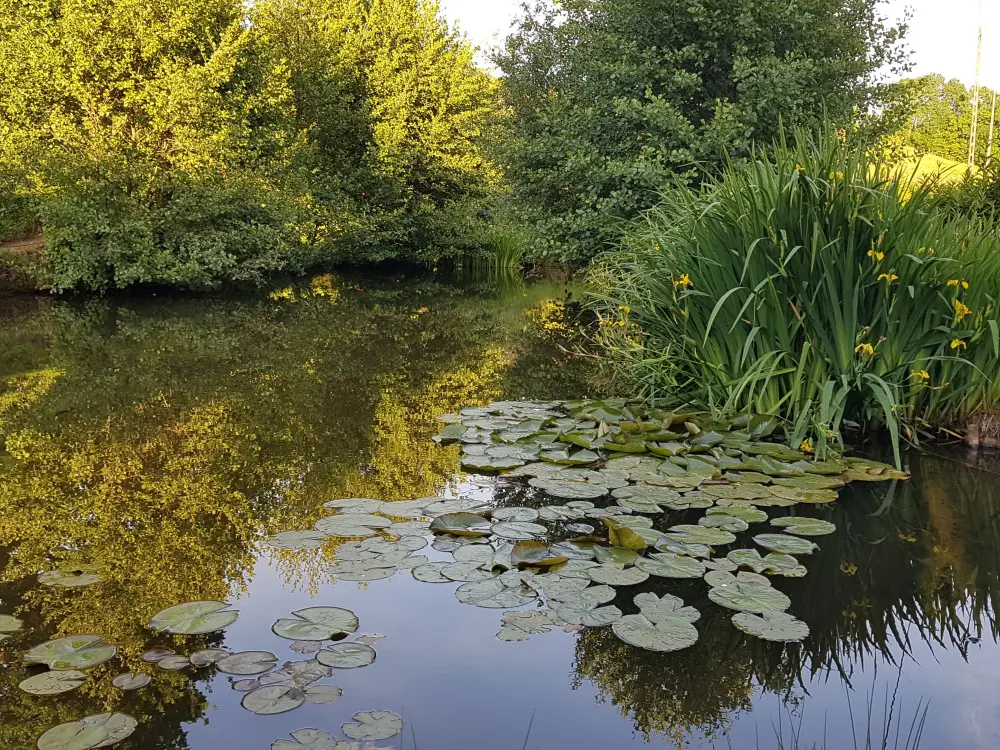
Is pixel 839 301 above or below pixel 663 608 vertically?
above

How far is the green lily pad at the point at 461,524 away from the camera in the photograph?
324 centimetres

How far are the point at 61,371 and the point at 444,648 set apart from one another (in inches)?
234

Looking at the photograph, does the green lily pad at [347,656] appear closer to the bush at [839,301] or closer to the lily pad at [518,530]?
the lily pad at [518,530]

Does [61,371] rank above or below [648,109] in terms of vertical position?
below

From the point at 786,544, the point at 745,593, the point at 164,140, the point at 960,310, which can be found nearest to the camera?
the point at 745,593

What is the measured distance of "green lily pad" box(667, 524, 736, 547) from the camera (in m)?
3.13

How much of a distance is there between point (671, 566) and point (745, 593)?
0.96 feet

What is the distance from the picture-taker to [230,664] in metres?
2.30

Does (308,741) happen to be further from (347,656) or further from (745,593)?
(745,593)

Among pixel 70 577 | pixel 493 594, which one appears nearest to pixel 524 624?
pixel 493 594

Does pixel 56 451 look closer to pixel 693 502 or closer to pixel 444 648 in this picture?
pixel 444 648

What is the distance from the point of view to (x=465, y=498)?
3750 millimetres

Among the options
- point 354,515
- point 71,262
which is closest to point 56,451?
point 354,515

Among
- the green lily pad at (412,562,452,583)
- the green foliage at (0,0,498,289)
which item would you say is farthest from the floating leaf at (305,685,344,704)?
the green foliage at (0,0,498,289)
